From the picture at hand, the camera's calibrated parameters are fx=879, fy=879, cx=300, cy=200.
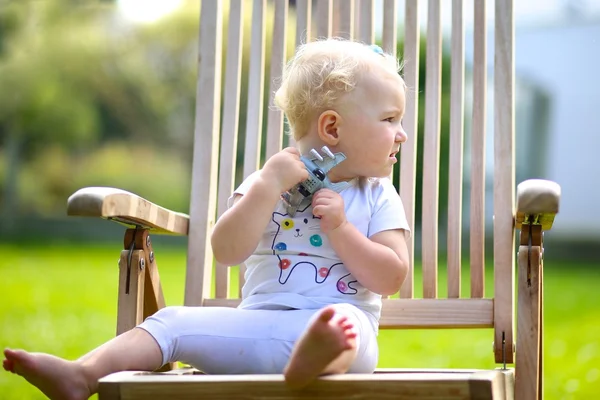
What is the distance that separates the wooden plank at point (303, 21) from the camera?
1973 mm

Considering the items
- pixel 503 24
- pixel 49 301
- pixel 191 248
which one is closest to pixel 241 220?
pixel 191 248

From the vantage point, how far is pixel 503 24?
1.89 meters

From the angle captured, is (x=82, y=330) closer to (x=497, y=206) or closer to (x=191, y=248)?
(x=191, y=248)

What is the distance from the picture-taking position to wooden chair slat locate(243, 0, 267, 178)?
1.97 meters

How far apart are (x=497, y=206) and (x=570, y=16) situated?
16.7 feet

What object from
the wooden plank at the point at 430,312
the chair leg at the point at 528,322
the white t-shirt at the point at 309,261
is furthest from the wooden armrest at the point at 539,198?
the wooden plank at the point at 430,312

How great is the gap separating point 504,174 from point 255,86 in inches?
23.4

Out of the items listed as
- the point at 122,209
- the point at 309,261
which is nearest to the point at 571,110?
the point at 309,261

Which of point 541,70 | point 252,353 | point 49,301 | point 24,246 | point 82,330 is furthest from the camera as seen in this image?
point 24,246

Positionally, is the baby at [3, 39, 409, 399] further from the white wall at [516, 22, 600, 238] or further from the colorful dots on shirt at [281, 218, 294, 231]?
the white wall at [516, 22, 600, 238]

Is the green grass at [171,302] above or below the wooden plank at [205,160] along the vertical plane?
below

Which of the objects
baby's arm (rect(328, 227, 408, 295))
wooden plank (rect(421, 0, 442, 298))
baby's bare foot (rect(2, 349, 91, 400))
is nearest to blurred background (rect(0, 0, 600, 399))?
wooden plank (rect(421, 0, 442, 298))

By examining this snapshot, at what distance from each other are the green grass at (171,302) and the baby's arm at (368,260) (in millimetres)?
1699

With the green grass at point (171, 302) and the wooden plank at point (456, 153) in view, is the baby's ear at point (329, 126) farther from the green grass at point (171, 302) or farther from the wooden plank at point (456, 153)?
the green grass at point (171, 302)
